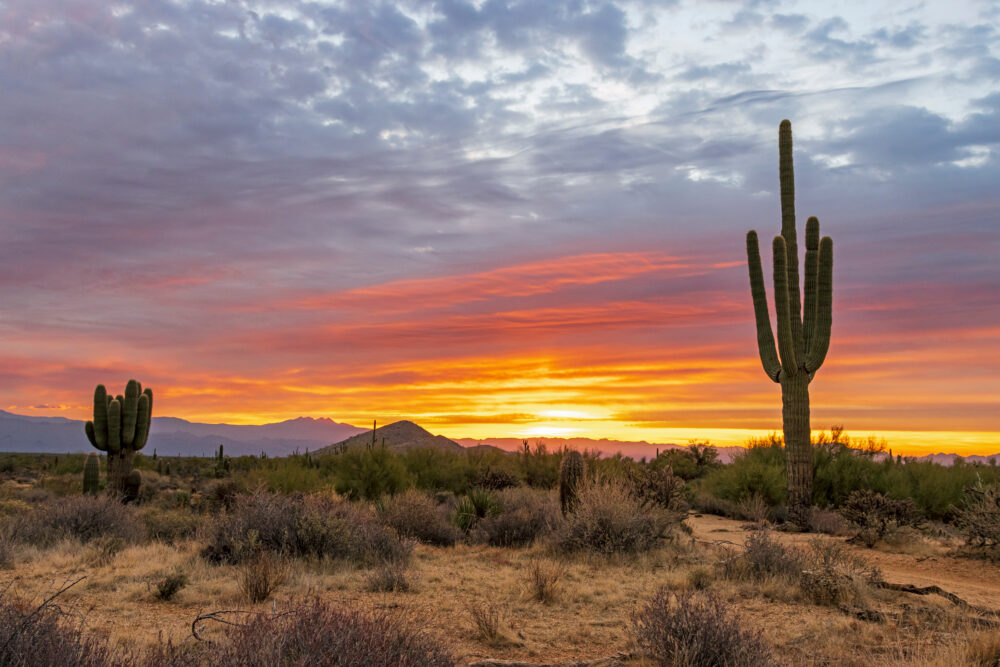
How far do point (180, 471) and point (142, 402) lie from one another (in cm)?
2090

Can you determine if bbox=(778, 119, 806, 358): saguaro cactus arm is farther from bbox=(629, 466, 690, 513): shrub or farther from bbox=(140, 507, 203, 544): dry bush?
bbox=(140, 507, 203, 544): dry bush

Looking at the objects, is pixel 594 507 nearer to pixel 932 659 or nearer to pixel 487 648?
pixel 487 648

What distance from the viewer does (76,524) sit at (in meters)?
13.9

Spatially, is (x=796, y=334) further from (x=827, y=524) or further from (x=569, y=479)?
(x=569, y=479)

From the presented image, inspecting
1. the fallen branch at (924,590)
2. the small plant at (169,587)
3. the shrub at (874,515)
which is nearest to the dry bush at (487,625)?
the small plant at (169,587)

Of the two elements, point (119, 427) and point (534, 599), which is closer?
point (534, 599)

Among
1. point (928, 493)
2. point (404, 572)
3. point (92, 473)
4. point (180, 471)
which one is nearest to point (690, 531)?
point (404, 572)

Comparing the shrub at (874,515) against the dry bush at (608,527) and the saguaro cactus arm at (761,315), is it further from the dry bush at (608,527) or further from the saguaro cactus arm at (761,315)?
the dry bush at (608,527)

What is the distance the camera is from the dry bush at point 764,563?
34.3 ft

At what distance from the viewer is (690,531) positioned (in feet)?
50.8

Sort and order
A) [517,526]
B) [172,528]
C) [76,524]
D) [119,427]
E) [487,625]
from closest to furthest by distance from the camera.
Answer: [487,625], [76,524], [172,528], [517,526], [119,427]

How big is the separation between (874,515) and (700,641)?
11606 mm

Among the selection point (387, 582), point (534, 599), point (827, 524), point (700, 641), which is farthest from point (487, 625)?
point (827, 524)

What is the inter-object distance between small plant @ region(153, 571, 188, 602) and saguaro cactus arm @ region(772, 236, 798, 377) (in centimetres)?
1441
